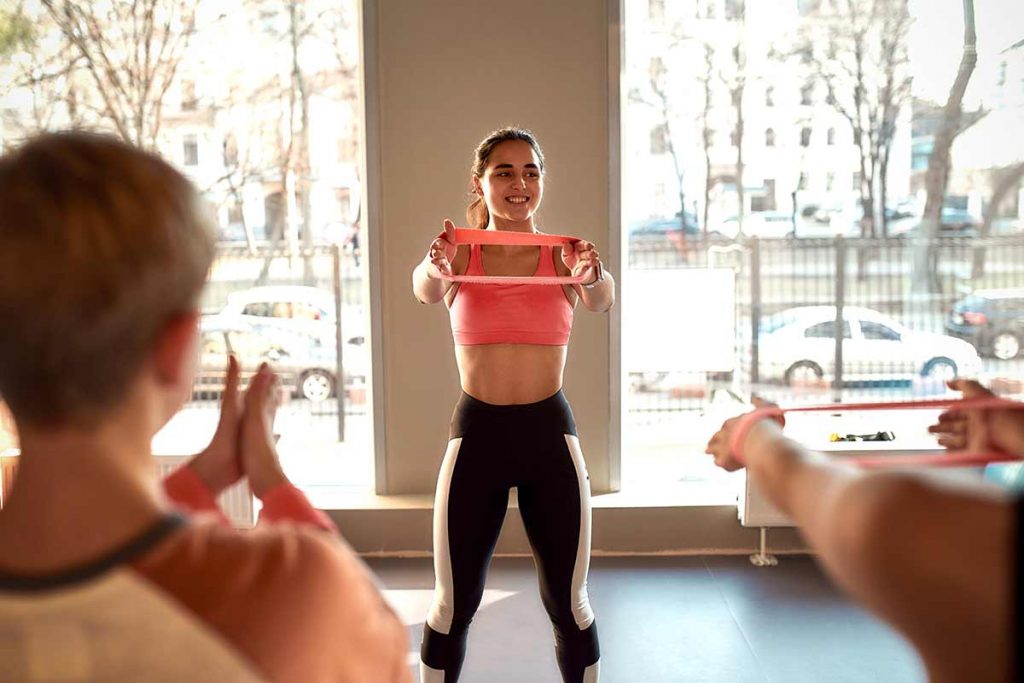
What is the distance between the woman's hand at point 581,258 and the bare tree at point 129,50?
2463 millimetres

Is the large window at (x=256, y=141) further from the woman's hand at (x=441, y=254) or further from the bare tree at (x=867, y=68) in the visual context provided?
the bare tree at (x=867, y=68)

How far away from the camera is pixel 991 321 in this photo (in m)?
4.45

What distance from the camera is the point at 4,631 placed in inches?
28.6

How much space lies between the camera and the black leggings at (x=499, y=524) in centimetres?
259

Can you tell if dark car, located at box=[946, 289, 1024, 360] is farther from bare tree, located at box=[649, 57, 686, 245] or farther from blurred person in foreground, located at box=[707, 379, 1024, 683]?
blurred person in foreground, located at box=[707, 379, 1024, 683]

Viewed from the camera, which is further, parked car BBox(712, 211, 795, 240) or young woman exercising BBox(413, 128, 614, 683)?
parked car BBox(712, 211, 795, 240)

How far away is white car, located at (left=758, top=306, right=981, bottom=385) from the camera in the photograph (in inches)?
175

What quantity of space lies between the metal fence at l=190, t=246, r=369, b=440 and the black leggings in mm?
1868

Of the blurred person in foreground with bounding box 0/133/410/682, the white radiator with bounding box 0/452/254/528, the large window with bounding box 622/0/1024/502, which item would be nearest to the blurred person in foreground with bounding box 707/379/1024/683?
the blurred person in foreground with bounding box 0/133/410/682

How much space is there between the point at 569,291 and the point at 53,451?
219cm

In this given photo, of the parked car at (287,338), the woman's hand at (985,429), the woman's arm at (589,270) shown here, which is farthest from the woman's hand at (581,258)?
the parked car at (287,338)

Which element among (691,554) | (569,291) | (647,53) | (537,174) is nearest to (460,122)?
(647,53)

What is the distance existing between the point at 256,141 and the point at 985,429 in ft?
12.2

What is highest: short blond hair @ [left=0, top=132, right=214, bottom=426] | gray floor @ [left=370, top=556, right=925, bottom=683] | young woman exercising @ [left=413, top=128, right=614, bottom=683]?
short blond hair @ [left=0, top=132, right=214, bottom=426]
